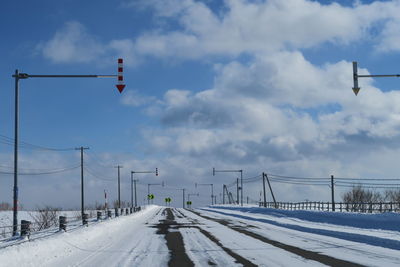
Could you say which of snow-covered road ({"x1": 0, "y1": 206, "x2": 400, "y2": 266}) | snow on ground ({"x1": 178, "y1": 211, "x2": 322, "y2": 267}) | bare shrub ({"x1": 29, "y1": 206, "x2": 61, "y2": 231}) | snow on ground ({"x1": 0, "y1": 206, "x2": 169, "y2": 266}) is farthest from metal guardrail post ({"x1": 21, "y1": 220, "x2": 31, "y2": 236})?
bare shrub ({"x1": 29, "y1": 206, "x2": 61, "y2": 231})

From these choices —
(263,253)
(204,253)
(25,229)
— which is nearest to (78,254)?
(25,229)

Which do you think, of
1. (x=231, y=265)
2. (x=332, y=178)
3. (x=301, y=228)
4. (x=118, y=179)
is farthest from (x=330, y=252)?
(x=118, y=179)

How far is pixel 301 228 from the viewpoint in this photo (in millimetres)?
27766

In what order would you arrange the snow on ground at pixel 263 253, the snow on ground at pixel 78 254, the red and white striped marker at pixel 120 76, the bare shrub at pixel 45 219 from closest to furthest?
1. the snow on ground at pixel 78 254
2. the snow on ground at pixel 263 253
3. the red and white striped marker at pixel 120 76
4. the bare shrub at pixel 45 219

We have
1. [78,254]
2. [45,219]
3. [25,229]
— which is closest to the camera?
[78,254]

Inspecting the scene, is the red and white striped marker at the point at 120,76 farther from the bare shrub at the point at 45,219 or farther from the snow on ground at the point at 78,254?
the bare shrub at the point at 45,219

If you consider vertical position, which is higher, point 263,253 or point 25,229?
point 25,229

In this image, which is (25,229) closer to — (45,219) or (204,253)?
Result: (204,253)

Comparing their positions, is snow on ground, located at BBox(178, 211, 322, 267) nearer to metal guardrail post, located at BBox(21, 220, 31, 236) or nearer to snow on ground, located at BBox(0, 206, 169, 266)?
snow on ground, located at BBox(0, 206, 169, 266)

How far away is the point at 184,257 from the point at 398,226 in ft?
47.9

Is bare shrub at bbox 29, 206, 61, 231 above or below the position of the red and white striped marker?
below

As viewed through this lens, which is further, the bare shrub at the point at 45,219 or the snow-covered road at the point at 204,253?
the bare shrub at the point at 45,219

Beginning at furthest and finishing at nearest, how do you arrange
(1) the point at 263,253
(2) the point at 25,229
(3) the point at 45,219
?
(3) the point at 45,219 → (2) the point at 25,229 → (1) the point at 263,253

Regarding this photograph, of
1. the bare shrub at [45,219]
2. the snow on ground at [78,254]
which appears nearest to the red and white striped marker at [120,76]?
the snow on ground at [78,254]
